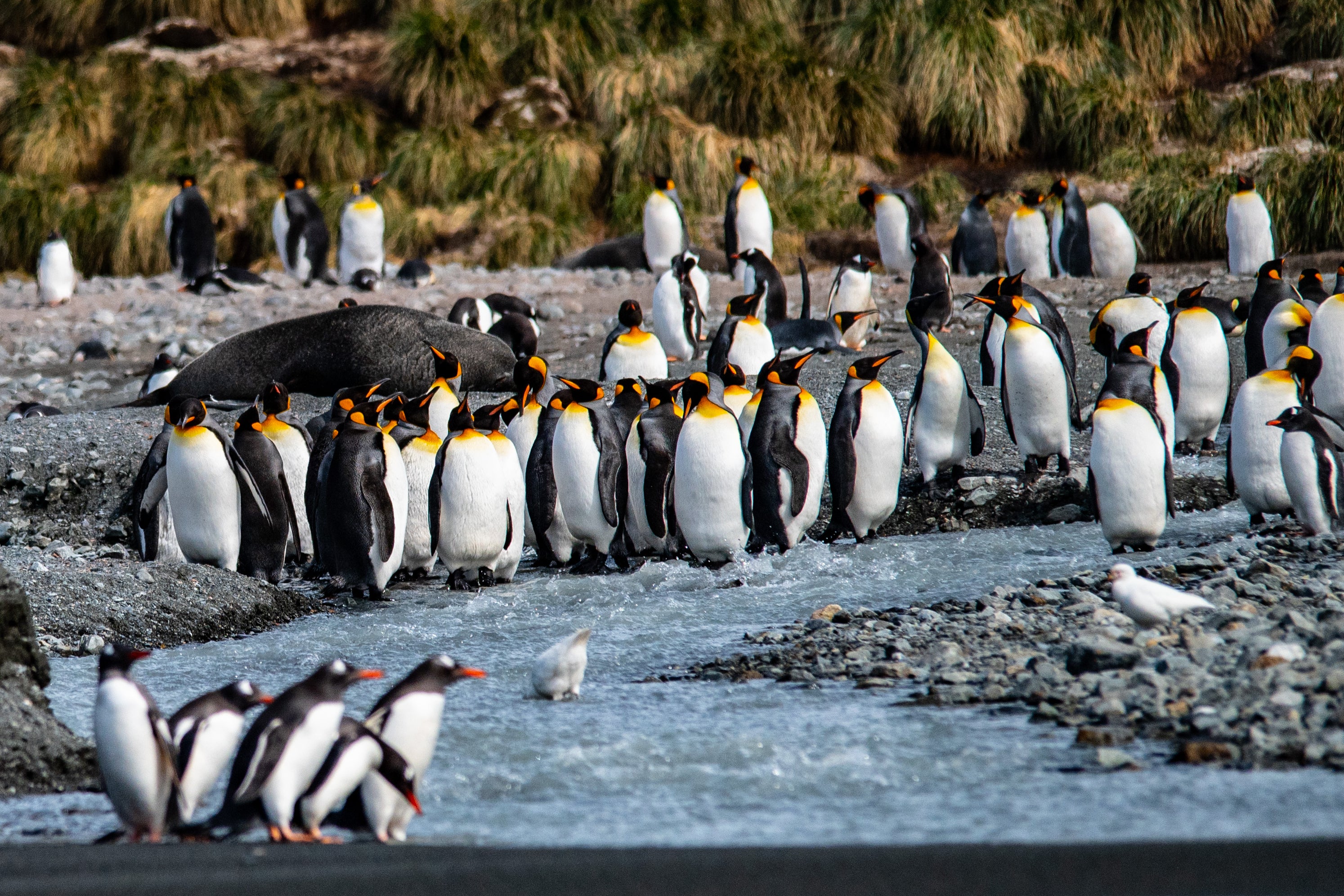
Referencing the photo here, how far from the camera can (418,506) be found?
6.91 meters

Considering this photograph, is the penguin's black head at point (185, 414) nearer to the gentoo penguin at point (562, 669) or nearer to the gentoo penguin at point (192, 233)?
the gentoo penguin at point (562, 669)

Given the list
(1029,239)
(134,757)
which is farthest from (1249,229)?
(134,757)

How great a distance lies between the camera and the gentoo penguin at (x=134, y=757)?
2.96 m

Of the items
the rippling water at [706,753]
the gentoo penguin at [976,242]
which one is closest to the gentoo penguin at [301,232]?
the gentoo penguin at [976,242]

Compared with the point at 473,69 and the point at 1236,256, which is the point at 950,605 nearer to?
the point at 1236,256

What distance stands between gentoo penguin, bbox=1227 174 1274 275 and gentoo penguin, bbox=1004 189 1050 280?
69.6 inches

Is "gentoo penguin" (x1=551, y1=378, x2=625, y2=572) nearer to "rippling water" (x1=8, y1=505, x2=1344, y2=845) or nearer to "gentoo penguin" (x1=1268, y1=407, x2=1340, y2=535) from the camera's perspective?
"rippling water" (x1=8, y1=505, x2=1344, y2=845)

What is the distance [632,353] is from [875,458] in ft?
8.70

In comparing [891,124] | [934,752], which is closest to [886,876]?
[934,752]

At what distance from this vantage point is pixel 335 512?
639 cm

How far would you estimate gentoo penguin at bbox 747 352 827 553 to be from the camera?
6.71 metres

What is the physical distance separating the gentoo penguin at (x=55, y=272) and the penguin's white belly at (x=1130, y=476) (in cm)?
1223

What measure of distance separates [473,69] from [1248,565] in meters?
18.0

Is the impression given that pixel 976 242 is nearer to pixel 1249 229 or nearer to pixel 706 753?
pixel 1249 229
